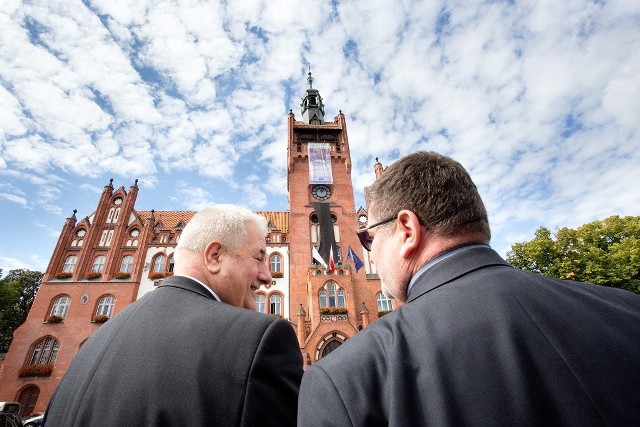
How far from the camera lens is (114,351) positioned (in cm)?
169

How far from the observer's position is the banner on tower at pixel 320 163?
2795 cm

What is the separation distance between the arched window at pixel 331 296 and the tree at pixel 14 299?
26620 mm

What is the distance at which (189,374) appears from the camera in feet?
5.04

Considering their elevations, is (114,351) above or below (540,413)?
above

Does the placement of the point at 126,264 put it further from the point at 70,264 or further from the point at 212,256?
the point at 212,256

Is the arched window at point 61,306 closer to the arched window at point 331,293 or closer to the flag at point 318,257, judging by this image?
the flag at point 318,257

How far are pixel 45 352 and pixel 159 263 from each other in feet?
27.8

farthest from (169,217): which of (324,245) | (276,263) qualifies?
(324,245)


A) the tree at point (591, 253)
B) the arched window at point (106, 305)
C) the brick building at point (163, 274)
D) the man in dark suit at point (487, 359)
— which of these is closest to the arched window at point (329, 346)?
the brick building at point (163, 274)

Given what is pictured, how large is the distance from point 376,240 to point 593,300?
3.39ft

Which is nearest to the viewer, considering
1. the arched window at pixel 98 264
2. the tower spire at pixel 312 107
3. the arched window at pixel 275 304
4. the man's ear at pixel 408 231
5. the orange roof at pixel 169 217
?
the man's ear at pixel 408 231

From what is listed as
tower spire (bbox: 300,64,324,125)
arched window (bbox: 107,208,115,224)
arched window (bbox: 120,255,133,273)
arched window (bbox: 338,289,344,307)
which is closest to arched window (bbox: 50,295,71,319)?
arched window (bbox: 120,255,133,273)

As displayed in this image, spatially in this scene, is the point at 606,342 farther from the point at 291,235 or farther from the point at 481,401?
the point at 291,235

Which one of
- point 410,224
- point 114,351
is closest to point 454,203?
point 410,224
